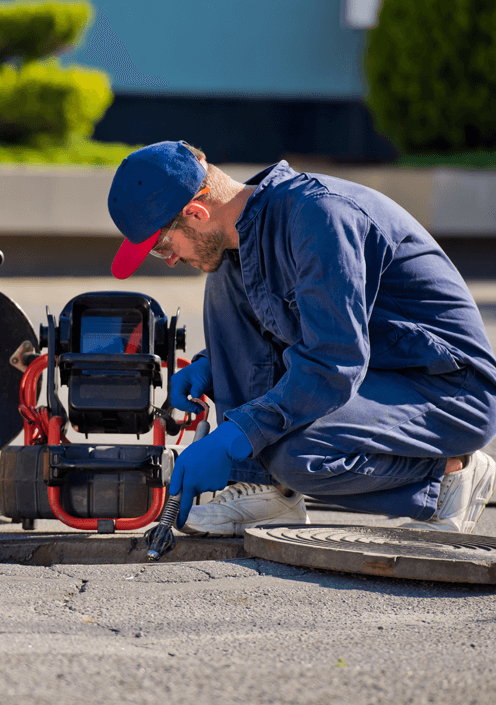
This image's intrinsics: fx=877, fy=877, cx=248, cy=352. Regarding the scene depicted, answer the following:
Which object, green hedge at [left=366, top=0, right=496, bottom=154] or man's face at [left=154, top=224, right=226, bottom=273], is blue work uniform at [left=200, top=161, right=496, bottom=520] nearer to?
man's face at [left=154, top=224, right=226, bottom=273]

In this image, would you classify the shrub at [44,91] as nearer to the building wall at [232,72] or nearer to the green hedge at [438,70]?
the building wall at [232,72]

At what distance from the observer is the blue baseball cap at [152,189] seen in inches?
92.9

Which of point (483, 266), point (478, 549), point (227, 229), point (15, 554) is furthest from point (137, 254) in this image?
point (483, 266)

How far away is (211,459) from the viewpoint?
220cm

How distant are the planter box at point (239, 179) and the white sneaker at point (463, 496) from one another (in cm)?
708

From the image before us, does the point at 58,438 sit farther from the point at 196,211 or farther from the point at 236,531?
the point at 196,211

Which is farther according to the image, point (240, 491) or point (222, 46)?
point (222, 46)

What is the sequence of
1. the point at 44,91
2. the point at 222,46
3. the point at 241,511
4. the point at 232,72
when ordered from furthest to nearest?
the point at 232,72
the point at 222,46
the point at 44,91
the point at 241,511

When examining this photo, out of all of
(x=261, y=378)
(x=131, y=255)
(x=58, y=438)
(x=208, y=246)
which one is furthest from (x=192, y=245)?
(x=58, y=438)

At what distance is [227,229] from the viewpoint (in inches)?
98.0

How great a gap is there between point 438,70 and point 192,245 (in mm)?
8774

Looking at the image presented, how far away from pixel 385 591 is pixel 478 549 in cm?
29

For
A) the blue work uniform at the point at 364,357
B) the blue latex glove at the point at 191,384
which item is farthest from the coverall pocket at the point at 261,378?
the blue latex glove at the point at 191,384

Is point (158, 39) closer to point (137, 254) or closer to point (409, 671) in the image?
point (137, 254)
